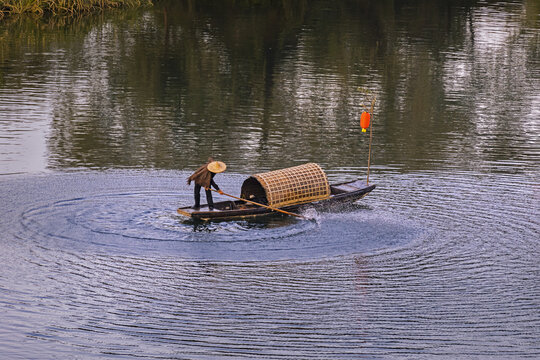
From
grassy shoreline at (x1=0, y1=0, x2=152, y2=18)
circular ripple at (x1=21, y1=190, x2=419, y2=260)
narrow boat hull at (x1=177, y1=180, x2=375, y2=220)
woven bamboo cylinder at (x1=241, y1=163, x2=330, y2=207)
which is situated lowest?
circular ripple at (x1=21, y1=190, x2=419, y2=260)

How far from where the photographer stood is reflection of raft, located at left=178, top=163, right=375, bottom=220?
61.4 feet

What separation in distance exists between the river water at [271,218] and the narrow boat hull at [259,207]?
25 centimetres

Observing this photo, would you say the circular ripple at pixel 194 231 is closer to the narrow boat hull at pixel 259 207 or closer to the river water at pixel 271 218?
the river water at pixel 271 218

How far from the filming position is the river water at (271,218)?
13367 mm

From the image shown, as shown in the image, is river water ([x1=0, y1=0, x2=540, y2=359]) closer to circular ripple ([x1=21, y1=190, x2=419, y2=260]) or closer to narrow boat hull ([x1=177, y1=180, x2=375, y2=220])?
circular ripple ([x1=21, y1=190, x2=419, y2=260])

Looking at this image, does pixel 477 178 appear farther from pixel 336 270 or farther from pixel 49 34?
pixel 49 34

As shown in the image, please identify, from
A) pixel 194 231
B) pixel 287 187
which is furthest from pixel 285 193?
pixel 194 231

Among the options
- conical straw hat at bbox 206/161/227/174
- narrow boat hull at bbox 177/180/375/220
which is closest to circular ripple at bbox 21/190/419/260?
narrow boat hull at bbox 177/180/375/220

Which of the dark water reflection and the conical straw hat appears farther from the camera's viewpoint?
the dark water reflection

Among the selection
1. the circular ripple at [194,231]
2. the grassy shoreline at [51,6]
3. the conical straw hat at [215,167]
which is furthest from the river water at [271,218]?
the grassy shoreline at [51,6]

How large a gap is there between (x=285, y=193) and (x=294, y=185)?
33 cm

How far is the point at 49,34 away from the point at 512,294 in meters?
39.9

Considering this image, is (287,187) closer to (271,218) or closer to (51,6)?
(271,218)

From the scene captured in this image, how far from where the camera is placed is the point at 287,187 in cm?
1950
